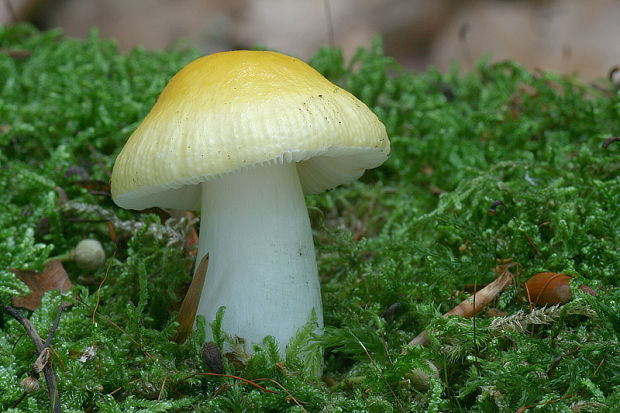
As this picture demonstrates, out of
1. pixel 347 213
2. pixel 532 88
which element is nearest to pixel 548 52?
pixel 532 88

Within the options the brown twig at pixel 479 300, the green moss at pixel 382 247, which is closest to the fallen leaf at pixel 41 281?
the green moss at pixel 382 247

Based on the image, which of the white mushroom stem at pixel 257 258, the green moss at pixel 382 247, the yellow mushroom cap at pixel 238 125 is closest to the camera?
the yellow mushroom cap at pixel 238 125

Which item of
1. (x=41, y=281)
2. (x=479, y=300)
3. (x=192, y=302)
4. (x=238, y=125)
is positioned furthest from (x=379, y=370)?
(x=41, y=281)

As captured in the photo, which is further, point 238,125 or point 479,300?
point 479,300

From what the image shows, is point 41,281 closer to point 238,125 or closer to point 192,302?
point 192,302

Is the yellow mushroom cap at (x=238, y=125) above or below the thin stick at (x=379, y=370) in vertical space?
above

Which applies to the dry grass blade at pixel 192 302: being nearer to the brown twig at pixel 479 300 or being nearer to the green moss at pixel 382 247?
the green moss at pixel 382 247
